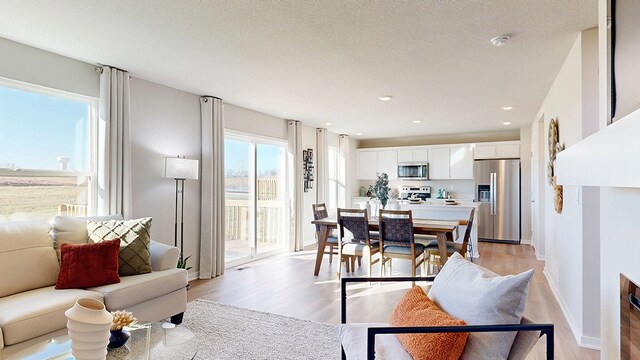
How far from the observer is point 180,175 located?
13.5ft

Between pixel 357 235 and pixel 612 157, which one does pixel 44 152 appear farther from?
pixel 612 157

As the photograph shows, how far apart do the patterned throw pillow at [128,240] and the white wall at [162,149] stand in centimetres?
97

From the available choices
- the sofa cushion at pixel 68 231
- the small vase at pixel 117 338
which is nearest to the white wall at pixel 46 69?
the sofa cushion at pixel 68 231

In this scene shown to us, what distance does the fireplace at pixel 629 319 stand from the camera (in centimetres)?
142

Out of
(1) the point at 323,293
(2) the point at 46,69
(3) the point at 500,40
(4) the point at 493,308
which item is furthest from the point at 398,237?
(2) the point at 46,69

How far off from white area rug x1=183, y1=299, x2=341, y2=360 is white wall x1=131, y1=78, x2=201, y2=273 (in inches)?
50.5

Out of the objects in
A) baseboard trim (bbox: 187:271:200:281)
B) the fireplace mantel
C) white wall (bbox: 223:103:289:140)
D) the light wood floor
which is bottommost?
the light wood floor

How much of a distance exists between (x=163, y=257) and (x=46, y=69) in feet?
6.67

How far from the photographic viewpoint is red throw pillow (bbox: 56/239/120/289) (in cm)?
263

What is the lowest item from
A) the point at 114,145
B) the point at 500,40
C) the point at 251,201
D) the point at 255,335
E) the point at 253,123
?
the point at 255,335

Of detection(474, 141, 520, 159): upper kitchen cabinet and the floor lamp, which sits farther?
detection(474, 141, 520, 159): upper kitchen cabinet

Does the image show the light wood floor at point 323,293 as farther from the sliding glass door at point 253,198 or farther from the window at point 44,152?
the window at point 44,152

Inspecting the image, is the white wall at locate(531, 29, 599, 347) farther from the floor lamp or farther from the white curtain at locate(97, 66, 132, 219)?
the white curtain at locate(97, 66, 132, 219)

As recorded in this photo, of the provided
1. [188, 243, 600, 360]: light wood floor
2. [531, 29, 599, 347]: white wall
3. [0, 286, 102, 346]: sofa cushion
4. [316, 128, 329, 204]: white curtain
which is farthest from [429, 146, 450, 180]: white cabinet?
[0, 286, 102, 346]: sofa cushion
